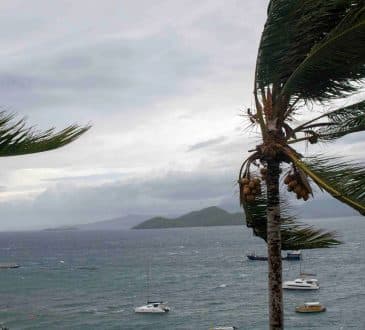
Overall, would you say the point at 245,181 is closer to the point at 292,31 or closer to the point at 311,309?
the point at 292,31

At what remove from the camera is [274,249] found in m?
6.94

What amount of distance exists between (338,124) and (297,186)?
111 centimetres

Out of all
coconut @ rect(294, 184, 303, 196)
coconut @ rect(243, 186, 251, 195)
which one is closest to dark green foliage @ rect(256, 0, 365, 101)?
coconut @ rect(294, 184, 303, 196)

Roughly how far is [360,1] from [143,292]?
321 feet

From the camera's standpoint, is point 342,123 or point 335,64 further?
point 342,123

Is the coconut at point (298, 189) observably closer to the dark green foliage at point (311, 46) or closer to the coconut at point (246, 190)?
the coconut at point (246, 190)

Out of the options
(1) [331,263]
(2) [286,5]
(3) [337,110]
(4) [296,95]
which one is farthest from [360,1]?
(1) [331,263]

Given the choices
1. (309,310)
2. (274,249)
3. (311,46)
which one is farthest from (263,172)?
(309,310)

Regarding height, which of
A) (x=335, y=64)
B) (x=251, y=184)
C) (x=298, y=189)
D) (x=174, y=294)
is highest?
(x=335, y=64)

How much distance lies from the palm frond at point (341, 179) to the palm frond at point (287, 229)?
1.50m

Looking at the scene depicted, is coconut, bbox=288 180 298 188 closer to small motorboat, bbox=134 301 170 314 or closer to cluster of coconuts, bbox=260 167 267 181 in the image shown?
cluster of coconuts, bbox=260 167 267 181

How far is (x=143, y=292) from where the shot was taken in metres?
99.4

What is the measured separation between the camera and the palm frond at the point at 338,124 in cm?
715

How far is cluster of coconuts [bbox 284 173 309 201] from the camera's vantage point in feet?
22.4
